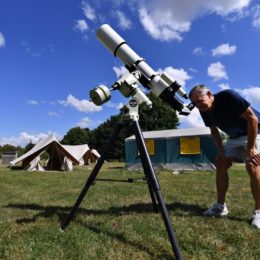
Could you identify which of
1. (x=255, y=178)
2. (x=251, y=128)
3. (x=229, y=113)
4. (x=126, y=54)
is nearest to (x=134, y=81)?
(x=126, y=54)

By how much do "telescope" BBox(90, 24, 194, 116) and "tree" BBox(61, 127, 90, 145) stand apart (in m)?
70.7

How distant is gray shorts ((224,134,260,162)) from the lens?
15.7 ft

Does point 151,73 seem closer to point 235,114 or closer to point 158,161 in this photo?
point 235,114

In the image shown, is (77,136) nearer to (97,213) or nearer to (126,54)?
(97,213)

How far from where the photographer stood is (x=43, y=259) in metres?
3.18

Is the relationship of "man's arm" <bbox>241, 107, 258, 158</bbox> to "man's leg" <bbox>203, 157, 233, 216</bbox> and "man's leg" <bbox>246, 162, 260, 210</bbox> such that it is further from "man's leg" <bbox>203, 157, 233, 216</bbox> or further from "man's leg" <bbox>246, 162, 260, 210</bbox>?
"man's leg" <bbox>203, 157, 233, 216</bbox>

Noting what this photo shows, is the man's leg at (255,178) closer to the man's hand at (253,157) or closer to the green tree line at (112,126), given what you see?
the man's hand at (253,157)

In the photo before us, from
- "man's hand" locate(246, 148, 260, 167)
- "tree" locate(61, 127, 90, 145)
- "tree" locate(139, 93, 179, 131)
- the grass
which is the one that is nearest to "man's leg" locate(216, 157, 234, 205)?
the grass

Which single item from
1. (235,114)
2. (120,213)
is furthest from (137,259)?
(235,114)

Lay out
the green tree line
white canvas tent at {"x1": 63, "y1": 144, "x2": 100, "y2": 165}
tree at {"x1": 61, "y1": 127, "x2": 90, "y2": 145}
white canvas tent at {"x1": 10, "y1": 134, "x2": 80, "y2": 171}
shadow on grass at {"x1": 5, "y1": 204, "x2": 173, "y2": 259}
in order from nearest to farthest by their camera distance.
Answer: shadow on grass at {"x1": 5, "y1": 204, "x2": 173, "y2": 259}, white canvas tent at {"x1": 10, "y1": 134, "x2": 80, "y2": 171}, white canvas tent at {"x1": 63, "y1": 144, "x2": 100, "y2": 165}, the green tree line, tree at {"x1": 61, "y1": 127, "x2": 90, "y2": 145}

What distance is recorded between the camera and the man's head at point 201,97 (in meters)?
4.44

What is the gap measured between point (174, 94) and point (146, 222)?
71.4 inches

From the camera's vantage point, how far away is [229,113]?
4516 mm

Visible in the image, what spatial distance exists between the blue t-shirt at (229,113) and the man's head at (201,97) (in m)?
0.15
